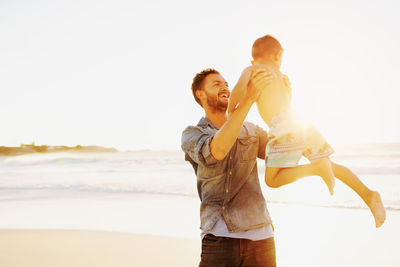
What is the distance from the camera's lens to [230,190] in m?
2.61

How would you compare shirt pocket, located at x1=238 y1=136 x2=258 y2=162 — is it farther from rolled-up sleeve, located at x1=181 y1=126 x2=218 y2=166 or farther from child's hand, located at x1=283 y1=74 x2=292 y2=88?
child's hand, located at x1=283 y1=74 x2=292 y2=88

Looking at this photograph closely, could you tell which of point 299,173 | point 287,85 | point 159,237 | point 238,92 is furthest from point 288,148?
point 159,237

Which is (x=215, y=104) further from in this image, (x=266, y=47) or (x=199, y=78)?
(x=266, y=47)

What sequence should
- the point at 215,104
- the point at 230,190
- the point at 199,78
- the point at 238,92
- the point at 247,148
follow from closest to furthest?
the point at 238,92 < the point at 230,190 < the point at 247,148 < the point at 215,104 < the point at 199,78

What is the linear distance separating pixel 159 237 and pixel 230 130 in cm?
575

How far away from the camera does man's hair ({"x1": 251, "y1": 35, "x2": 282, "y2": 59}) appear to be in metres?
2.83

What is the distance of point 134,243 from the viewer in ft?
23.6

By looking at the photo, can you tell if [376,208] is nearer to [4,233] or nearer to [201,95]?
[201,95]

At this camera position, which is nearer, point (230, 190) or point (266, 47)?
point (230, 190)

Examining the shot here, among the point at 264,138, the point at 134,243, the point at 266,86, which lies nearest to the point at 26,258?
the point at 134,243

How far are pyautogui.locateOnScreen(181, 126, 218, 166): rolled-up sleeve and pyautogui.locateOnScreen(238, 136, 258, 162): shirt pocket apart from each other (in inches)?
9.9

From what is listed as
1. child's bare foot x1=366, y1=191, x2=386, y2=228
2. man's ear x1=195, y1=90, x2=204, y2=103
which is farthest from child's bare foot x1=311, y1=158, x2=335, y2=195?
man's ear x1=195, y1=90, x2=204, y2=103

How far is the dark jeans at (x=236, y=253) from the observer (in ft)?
8.15

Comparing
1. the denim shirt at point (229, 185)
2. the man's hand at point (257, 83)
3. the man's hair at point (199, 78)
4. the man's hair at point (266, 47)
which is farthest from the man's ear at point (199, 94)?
the man's hand at point (257, 83)
